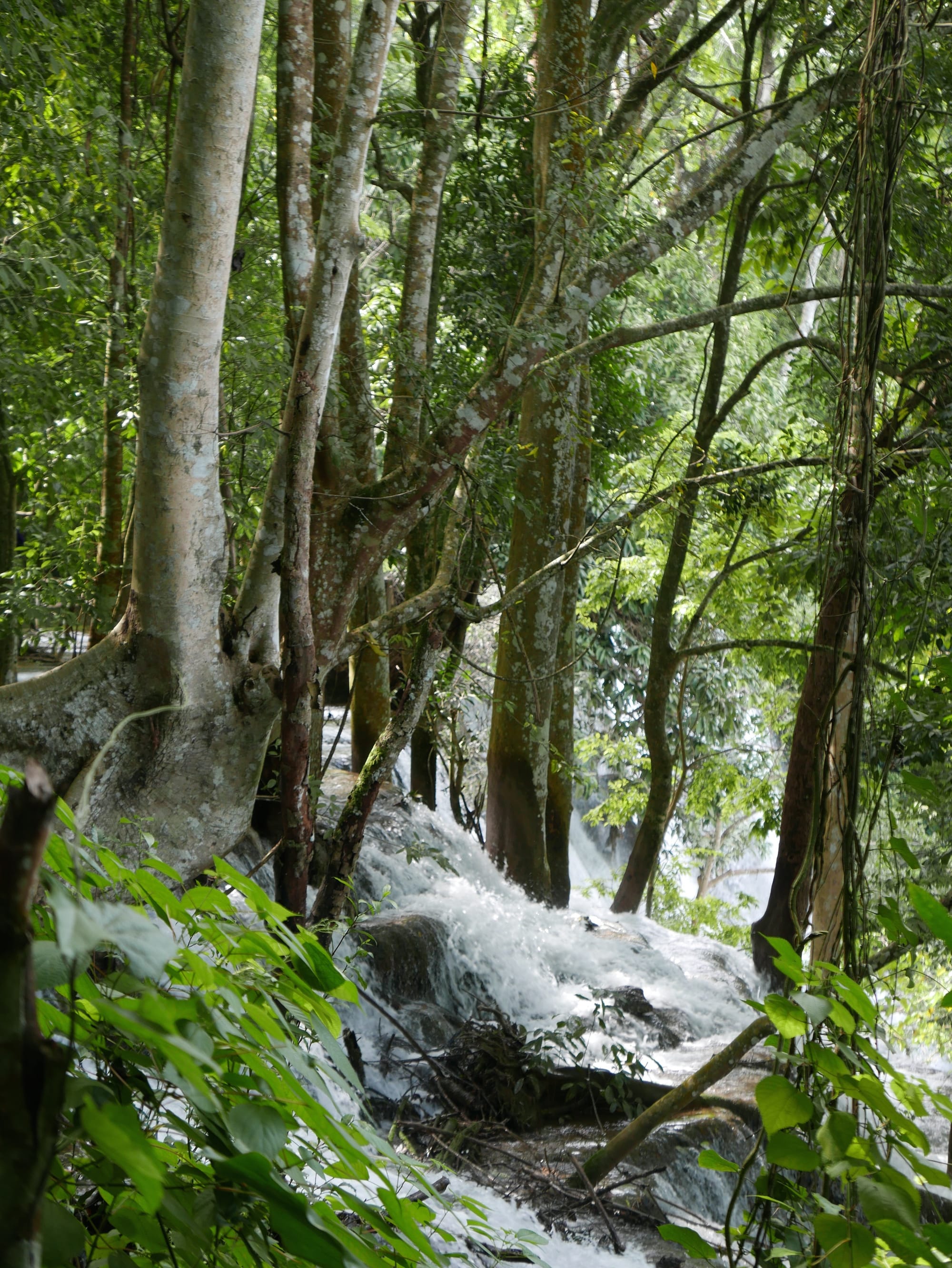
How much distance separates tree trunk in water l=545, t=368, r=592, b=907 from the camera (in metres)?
8.29

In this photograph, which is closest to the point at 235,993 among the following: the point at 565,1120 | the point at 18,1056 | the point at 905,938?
the point at 18,1056

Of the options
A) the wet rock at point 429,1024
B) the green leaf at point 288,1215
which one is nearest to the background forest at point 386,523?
the green leaf at point 288,1215

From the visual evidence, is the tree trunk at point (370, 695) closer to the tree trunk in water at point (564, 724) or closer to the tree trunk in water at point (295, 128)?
the tree trunk in water at point (564, 724)

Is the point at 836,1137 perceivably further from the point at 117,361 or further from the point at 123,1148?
the point at 117,361

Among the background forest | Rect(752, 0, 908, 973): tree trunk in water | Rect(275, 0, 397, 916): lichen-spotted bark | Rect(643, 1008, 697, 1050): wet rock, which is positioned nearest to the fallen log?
the background forest

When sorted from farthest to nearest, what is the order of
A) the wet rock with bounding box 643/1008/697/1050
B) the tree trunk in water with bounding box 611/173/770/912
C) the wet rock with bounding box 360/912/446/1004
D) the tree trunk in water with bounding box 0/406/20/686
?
the tree trunk in water with bounding box 0/406/20/686, the tree trunk in water with bounding box 611/173/770/912, the wet rock with bounding box 643/1008/697/1050, the wet rock with bounding box 360/912/446/1004

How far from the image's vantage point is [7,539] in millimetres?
8883

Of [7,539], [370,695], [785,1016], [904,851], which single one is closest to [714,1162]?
[785,1016]

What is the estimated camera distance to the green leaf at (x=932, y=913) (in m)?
0.83

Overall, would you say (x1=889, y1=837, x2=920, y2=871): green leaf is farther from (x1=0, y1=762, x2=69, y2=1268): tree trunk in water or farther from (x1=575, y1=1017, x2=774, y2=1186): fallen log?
(x1=575, y1=1017, x2=774, y2=1186): fallen log

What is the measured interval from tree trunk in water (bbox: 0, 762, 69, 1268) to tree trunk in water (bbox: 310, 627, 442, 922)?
3819mm

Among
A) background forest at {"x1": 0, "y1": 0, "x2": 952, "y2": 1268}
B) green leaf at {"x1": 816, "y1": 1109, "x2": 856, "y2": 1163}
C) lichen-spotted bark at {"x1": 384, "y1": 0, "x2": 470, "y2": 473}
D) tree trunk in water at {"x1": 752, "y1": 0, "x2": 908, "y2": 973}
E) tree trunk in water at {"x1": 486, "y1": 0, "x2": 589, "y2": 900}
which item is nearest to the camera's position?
background forest at {"x1": 0, "y1": 0, "x2": 952, "y2": 1268}

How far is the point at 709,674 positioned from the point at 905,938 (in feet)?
39.6

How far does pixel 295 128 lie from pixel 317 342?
148 centimetres
